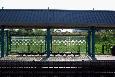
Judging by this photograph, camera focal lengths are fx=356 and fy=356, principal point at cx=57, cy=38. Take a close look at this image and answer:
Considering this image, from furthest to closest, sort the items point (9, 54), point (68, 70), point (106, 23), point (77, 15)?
point (9, 54)
point (77, 15)
point (106, 23)
point (68, 70)

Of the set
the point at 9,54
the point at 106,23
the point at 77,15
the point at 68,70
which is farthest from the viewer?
the point at 9,54

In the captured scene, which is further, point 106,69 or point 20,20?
point 20,20

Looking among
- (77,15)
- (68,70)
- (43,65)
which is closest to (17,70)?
(43,65)

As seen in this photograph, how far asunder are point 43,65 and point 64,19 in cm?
1001

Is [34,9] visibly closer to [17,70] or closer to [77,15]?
[77,15]

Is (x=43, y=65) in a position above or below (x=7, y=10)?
below

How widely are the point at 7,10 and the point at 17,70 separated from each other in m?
11.7

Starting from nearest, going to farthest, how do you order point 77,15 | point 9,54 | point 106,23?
1. point 106,23
2. point 77,15
3. point 9,54

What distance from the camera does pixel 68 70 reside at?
12.5 metres

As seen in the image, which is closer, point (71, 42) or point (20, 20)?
→ point (20, 20)

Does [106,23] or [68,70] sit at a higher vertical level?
[106,23]

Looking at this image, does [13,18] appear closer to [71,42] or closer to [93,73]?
[71,42]

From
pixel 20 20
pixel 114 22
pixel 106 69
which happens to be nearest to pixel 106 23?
pixel 114 22

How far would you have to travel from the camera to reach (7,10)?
23.7 m
